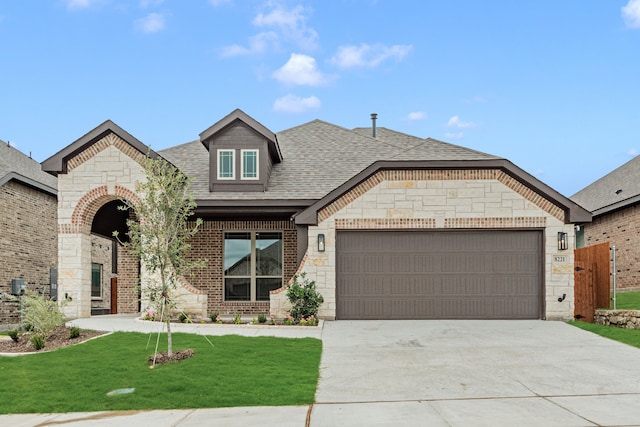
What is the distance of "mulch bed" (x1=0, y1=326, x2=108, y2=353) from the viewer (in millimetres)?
12000

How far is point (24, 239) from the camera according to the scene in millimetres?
21875

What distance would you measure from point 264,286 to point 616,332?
10318 millimetres

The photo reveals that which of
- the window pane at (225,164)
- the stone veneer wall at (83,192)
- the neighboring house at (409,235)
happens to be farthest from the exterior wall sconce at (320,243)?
the stone veneer wall at (83,192)

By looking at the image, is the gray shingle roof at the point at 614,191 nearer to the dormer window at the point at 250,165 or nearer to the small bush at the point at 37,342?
the dormer window at the point at 250,165

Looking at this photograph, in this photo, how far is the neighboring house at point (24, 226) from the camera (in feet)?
67.6

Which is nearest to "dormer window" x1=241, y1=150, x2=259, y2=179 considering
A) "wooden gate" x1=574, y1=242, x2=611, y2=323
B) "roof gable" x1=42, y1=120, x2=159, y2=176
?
"roof gable" x1=42, y1=120, x2=159, y2=176

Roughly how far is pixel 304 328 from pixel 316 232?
9.17 feet

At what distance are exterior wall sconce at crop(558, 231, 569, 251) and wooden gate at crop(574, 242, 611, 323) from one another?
59cm

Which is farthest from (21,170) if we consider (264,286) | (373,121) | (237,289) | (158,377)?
(158,377)

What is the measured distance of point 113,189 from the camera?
17016mm

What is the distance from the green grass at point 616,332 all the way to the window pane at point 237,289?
9823mm

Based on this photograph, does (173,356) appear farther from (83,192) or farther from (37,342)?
(83,192)

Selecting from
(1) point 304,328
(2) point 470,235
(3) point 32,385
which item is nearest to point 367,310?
(1) point 304,328

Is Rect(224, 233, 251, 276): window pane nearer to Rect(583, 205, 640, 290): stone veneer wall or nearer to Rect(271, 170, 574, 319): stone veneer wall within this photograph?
Rect(271, 170, 574, 319): stone veneer wall
